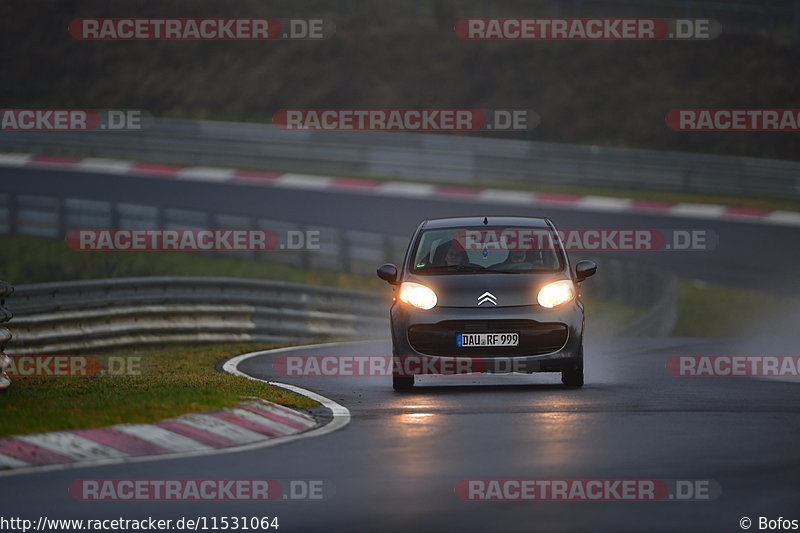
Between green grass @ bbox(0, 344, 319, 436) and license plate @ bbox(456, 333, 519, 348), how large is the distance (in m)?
1.57

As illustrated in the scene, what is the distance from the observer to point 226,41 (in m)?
57.2

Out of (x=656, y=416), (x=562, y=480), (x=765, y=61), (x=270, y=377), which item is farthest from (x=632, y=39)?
(x=562, y=480)

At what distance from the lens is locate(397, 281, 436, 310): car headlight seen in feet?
45.6

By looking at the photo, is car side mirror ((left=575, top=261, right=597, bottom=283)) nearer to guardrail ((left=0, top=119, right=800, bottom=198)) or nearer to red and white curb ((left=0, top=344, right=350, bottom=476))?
red and white curb ((left=0, top=344, right=350, bottom=476))

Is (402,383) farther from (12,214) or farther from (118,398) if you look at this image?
(12,214)

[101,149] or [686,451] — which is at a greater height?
[101,149]

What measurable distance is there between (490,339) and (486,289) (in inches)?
17.0

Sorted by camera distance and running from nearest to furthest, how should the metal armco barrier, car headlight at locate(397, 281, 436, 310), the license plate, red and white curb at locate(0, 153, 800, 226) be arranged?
the metal armco barrier
the license plate
car headlight at locate(397, 281, 436, 310)
red and white curb at locate(0, 153, 800, 226)

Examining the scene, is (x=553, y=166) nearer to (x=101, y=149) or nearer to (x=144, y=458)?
(x=101, y=149)

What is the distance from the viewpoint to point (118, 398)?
1151 cm

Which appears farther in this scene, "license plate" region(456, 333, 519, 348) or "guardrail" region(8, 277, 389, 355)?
"guardrail" region(8, 277, 389, 355)

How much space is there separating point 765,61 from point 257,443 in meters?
40.9

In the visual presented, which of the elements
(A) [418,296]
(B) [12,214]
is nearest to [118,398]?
(A) [418,296]

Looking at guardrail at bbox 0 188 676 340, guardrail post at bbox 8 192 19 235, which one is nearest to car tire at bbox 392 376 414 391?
guardrail at bbox 0 188 676 340
